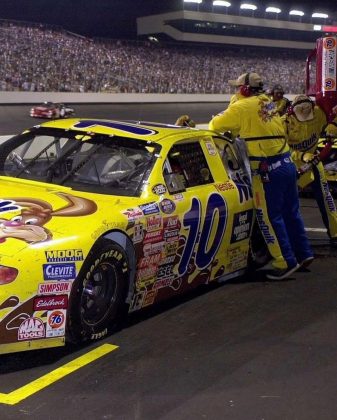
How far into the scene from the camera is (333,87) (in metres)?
9.25

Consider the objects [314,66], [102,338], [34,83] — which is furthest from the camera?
[34,83]

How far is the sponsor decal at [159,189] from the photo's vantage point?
446 cm

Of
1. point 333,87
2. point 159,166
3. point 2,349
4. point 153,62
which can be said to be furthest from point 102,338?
point 153,62

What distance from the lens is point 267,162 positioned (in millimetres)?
5645

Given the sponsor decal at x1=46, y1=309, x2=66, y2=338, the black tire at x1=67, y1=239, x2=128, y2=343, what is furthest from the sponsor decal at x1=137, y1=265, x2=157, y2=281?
the sponsor decal at x1=46, y1=309, x2=66, y2=338

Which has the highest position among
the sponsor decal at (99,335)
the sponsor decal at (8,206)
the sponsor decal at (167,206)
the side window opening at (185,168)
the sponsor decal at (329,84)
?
the sponsor decal at (329,84)

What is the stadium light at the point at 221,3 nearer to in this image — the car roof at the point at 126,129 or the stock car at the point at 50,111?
the stock car at the point at 50,111

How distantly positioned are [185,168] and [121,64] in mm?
31162

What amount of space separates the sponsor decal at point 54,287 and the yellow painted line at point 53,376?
1.49ft

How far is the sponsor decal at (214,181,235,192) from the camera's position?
5051 millimetres

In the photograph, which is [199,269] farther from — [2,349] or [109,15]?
[109,15]

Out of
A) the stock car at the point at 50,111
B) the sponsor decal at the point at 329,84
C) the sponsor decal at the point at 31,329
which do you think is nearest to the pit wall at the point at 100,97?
the stock car at the point at 50,111

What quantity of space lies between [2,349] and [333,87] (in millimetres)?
7163

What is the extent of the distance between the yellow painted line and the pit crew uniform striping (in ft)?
7.24
